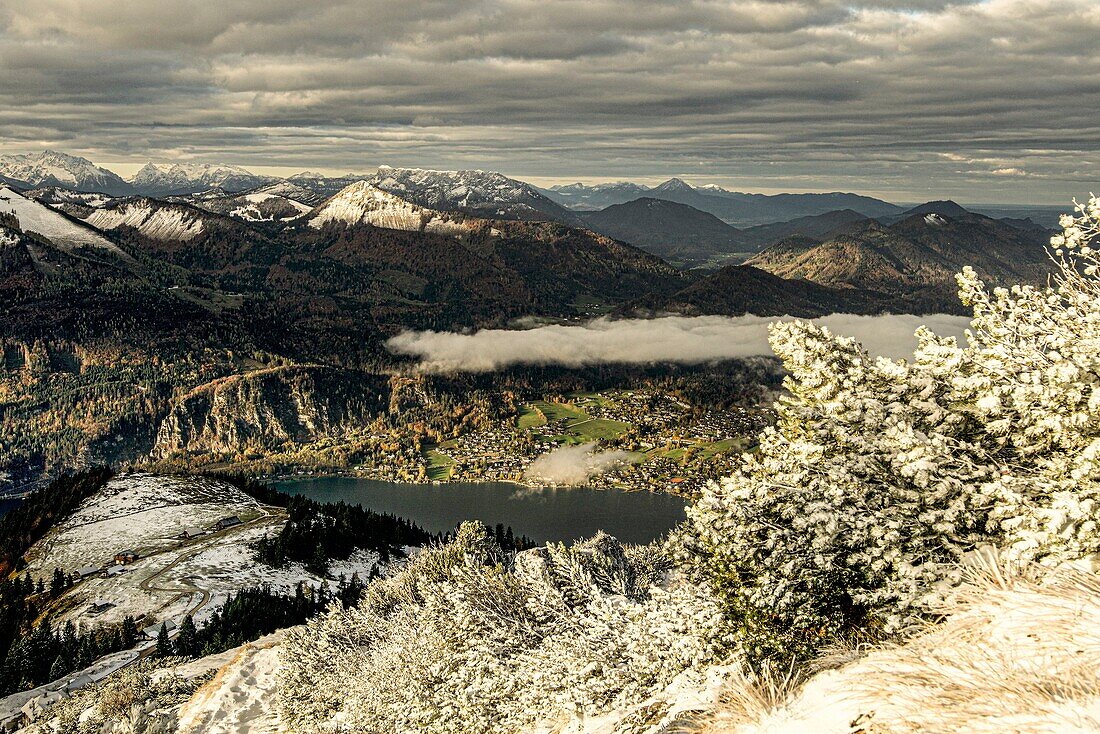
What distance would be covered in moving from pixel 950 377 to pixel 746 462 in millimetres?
5601

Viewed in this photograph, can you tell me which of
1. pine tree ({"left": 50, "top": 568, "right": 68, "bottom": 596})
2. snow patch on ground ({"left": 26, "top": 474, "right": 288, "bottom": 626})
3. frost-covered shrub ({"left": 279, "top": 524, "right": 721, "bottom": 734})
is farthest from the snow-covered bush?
pine tree ({"left": 50, "top": 568, "right": 68, "bottom": 596})

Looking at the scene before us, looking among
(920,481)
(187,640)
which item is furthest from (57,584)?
(920,481)

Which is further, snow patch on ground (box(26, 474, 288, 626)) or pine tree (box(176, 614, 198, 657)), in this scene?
snow patch on ground (box(26, 474, 288, 626))

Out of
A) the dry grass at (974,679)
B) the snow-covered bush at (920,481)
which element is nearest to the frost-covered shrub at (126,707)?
the dry grass at (974,679)

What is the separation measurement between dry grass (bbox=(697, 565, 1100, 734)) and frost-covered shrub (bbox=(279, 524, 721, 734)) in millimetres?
2444

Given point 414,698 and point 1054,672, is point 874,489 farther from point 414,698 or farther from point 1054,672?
point 414,698

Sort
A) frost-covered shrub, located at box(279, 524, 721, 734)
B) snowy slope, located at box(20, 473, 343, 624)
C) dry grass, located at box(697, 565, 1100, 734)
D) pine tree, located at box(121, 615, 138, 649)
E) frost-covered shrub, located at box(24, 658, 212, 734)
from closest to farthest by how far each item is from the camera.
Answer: dry grass, located at box(697, 565, 1100, 734) < frost-covered shrub, located at box(279, 524, 721, 734) < frost-covered shrub, located at box(24, 658, 212, 734) < pine tree, located at box(121, 615, 138, 649) < snowy slope, located at box(20, 473, 343, 624)

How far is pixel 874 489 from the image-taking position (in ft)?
49.4

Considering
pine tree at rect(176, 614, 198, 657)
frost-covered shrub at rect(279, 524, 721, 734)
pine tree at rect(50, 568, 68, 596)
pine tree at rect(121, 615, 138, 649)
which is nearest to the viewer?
frost-covered shrub at rect(279, 524, 721, 734)

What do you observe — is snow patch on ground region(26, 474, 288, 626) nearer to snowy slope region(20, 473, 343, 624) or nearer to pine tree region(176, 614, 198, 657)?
snowy slope region(20, 473, 343, 624)

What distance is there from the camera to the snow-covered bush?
1378 centimetres

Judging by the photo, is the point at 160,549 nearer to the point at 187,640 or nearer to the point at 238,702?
the point at 187,640

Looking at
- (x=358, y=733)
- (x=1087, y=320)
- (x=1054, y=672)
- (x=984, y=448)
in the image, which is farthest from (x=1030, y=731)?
(x=358, y=733)

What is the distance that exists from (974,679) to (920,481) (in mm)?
4605
